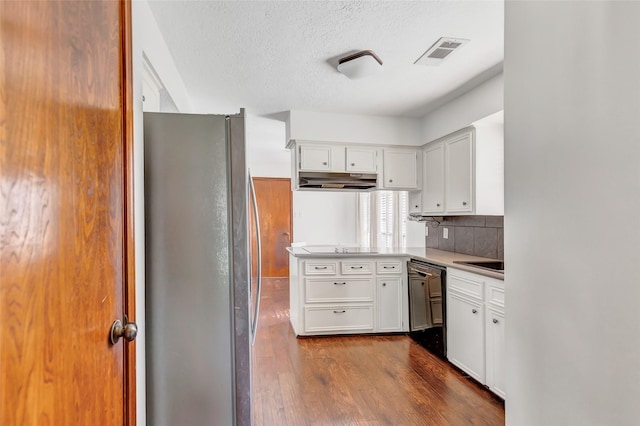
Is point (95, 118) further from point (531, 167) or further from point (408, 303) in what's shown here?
point (408, 303)

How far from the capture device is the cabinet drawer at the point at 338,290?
3.42 metres

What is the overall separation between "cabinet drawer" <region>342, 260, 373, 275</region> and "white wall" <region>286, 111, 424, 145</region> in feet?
4.56

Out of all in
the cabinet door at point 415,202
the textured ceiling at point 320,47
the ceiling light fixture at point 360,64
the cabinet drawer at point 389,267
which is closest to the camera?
the textured ceiling at point 320,47

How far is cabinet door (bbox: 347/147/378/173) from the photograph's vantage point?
147 inches

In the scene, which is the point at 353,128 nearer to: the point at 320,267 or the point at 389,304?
the point at 320,267

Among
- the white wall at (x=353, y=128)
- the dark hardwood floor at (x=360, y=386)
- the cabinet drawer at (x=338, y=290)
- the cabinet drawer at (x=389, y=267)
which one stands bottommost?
the dark hardwood floor at (x=360, y=386)

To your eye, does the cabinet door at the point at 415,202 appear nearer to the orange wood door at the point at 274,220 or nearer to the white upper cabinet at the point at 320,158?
the white upper cabinet at the point at 320,158

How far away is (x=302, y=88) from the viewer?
294cm

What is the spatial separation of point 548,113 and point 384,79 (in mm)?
2055

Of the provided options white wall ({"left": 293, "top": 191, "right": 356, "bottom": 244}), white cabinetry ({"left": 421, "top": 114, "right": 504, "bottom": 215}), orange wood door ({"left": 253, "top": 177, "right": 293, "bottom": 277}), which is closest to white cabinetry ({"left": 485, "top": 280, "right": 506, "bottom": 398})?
white cabinetry ({"left": 421, "top": 114, "right": 504, "bottom": 215})

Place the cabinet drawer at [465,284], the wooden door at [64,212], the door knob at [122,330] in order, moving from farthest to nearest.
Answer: the cabinet drawer at [465,284] < the door knob at [122,330] < the wooden door at [64,212]

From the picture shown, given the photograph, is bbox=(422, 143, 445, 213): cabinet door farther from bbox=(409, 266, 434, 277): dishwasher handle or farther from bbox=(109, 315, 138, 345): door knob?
bbox=(109, 315, 138, 345): door knob

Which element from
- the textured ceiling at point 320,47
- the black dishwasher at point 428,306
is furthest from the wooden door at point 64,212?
the black dishwasher at point 428,306

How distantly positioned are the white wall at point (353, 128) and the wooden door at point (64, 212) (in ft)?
8.55
